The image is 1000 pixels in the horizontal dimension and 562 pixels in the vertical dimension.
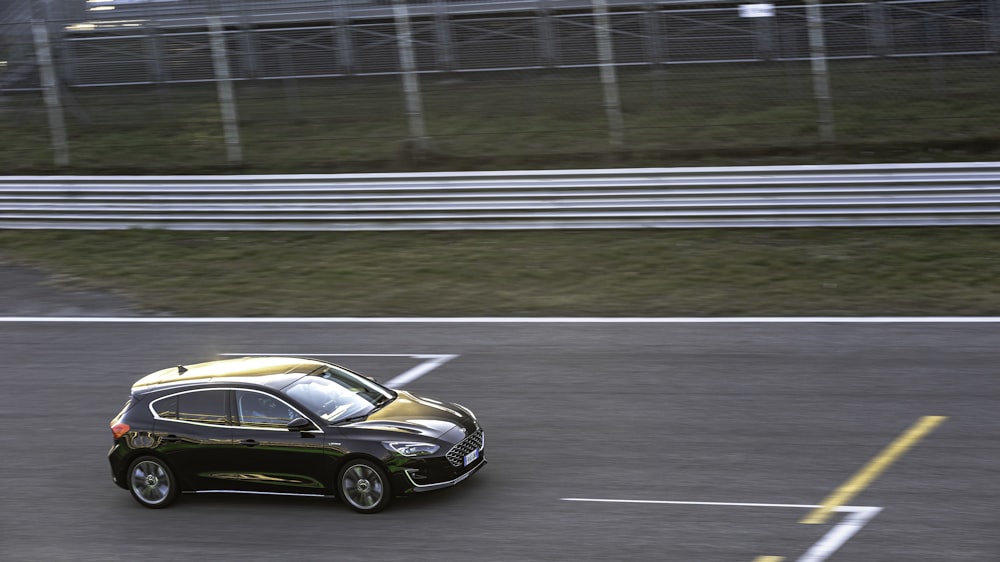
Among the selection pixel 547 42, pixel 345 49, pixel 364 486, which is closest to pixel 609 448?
pixel 364 486

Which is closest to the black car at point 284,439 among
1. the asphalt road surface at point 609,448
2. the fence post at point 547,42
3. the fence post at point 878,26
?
the asphalt road surface at point 609,448

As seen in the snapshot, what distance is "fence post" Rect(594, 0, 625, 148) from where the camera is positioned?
70.4ft

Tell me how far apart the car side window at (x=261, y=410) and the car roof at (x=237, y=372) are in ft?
0.60

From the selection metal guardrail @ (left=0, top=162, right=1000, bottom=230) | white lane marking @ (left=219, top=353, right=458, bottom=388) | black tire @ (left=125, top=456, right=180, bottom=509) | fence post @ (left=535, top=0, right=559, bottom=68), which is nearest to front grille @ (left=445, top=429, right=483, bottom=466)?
black tire @ (left=125, top=456, right=180, bottom=509)

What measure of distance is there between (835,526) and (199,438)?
5723mm

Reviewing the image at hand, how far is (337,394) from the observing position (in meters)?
10.8

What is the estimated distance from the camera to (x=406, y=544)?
9.47m

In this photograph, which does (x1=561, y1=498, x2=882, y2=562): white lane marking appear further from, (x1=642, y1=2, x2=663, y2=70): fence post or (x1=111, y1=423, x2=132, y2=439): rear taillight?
(x1=642, y1=2, x2=663, y2=70): fence post

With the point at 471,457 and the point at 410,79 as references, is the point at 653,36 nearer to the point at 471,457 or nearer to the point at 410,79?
the point at 410,79

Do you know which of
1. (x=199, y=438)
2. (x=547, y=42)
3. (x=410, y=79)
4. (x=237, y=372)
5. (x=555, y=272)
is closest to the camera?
(x=199, y=438)

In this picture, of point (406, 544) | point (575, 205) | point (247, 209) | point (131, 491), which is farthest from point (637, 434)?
point (247, 209)

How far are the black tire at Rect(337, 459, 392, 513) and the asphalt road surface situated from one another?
13 centimetres

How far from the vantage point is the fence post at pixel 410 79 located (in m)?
22.4

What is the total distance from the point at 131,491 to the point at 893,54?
17.2 metres
